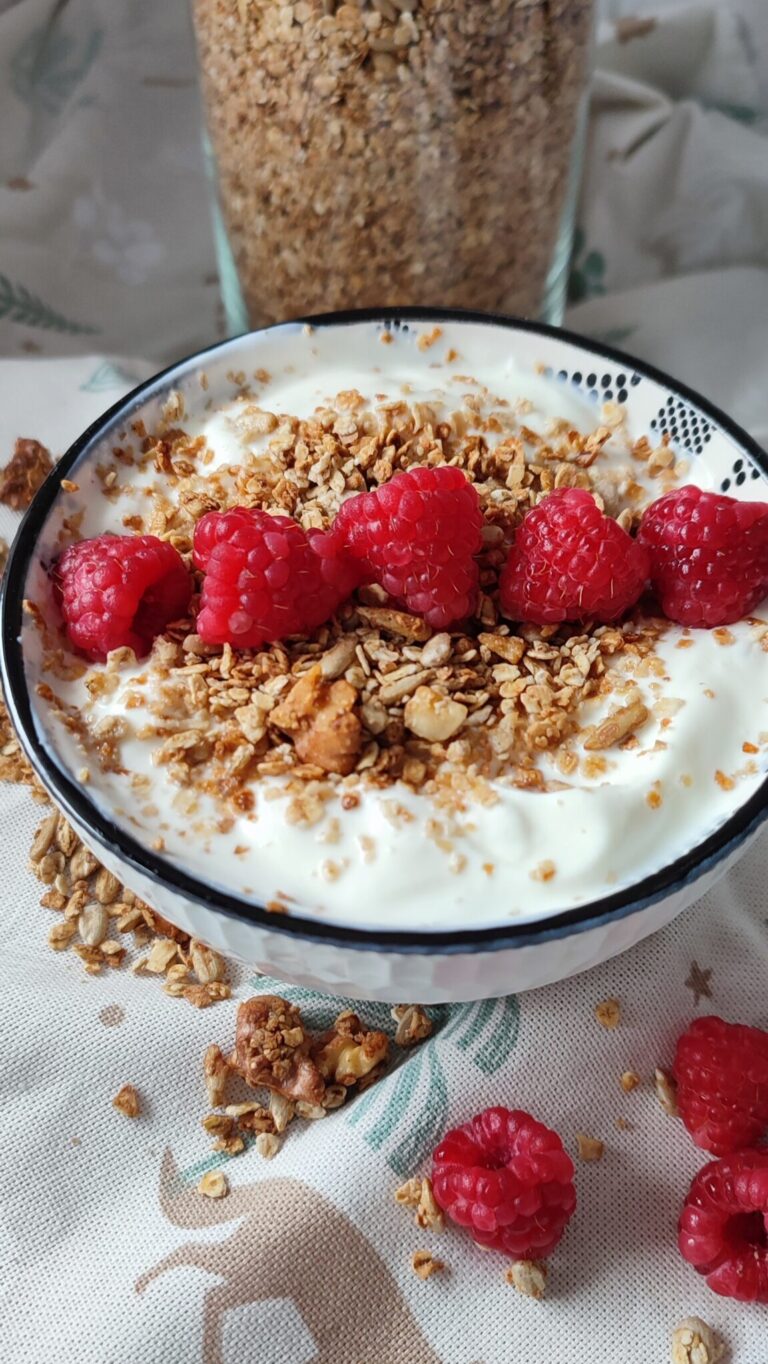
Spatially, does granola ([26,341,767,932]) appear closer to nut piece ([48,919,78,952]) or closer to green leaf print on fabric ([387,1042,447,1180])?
nut piece ([48,919,78,952])

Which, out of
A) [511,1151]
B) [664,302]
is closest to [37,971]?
[511,1151]

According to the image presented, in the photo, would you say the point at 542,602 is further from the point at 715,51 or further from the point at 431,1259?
the point at 715,51

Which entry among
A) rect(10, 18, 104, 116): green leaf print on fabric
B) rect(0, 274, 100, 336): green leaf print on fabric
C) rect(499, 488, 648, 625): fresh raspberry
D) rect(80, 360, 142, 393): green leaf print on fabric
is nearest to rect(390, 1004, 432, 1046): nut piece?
rect(499, 488, 648, 625): fresh raspberry

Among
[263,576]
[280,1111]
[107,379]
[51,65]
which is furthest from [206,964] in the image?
[51,65]

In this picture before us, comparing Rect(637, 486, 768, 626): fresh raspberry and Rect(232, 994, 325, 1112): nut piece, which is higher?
Rect(637, 486, 768, 626): fresh raspberry

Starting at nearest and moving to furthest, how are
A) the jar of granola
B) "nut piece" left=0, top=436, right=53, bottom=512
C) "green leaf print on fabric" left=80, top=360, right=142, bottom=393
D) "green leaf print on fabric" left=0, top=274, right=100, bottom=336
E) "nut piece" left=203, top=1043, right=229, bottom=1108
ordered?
"nut piece" left=203, top=1043, right=229, bottom=1108
the jar of granola
"nut piece" left=0, top=436, right=53, bottom=512
"green leaf print on fabric" left=80, top=360, right=142, bottom=393
"green leaf print on fabric" left=0, top=274, right=100, bottom=336

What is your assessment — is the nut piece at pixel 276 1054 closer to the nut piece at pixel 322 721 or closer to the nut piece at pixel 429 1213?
the nut piece at pixel 429 1213

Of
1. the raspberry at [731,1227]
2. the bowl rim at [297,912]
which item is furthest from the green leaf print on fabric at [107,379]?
the raspberry at [731,1227]
